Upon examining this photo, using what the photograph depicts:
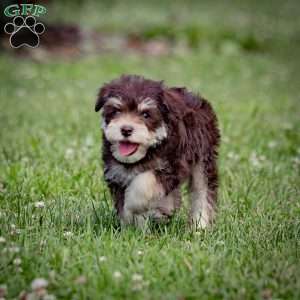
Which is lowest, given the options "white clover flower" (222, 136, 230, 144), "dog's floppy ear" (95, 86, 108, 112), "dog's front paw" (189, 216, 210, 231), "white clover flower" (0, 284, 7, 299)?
"white clover flower" (0, 284, 7, 299)

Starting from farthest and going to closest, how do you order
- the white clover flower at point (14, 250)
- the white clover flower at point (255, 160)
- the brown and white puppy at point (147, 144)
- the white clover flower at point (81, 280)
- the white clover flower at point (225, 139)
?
the white clover flower at point (225, 139) < the white clover flower at point (255, 160) < the brown and white puppy at point (147, 144) < the white clover flower at point (14, 250) < the white clover flower at point (81, 280)

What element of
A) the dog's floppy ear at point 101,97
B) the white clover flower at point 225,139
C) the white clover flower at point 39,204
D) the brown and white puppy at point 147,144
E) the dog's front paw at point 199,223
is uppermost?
the dog's floppy ear at point 101,97

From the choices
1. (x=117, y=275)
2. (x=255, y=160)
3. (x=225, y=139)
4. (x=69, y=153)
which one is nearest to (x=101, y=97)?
(x=117, y=275)

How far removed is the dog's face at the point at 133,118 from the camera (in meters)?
4.73

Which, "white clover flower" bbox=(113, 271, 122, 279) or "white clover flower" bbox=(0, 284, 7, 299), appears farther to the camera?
"white clover flower" bbox=(113, 271, 122, 279)

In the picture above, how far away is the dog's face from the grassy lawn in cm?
60

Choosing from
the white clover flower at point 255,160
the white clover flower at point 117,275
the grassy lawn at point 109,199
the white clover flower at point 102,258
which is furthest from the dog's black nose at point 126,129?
the white clover flower at point 255,160

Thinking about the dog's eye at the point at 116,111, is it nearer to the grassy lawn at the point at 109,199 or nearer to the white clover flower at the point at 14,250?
the grassy lawn at the point at 109,199

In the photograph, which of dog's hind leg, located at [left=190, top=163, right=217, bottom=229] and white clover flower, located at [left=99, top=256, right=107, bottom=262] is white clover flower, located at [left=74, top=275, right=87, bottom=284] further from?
dog's hind leg, located at [left=190, top=163, right=217, bottom=229]

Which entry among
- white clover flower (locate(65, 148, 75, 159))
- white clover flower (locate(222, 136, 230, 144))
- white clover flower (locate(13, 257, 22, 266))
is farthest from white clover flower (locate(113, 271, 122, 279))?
white clover flower (locate(222, 136, 230, 144))

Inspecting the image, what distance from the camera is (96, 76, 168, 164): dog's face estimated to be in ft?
15.5

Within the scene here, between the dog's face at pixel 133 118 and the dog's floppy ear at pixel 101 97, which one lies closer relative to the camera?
the dog's face at pixel 133 118

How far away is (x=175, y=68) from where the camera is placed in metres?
14.5

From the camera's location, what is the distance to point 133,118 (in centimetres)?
479
